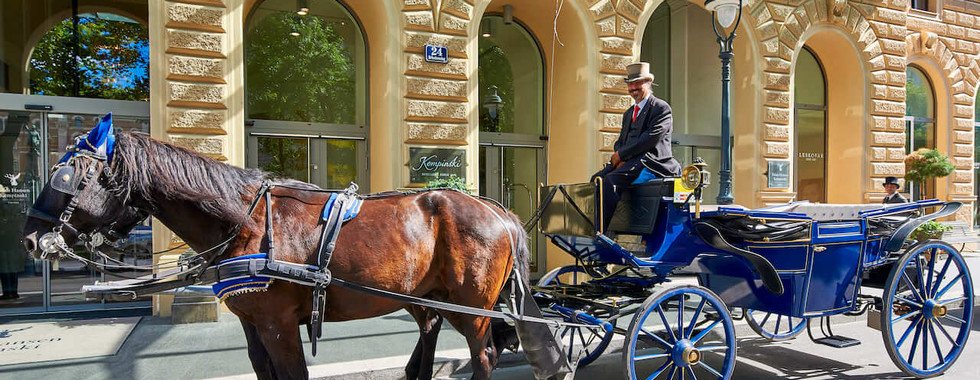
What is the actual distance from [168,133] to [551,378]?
5.57 meters

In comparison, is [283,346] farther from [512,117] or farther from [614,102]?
[512,117]

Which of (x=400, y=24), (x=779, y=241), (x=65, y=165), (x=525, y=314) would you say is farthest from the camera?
(x=400, y=24)

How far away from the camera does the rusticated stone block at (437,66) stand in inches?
318

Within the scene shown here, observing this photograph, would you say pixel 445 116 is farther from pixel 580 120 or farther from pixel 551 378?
pixel 551 378

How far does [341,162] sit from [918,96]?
595 inches

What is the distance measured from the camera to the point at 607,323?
13.3 ft

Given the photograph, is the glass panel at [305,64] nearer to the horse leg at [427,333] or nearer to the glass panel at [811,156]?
the horse leg at [427,333]

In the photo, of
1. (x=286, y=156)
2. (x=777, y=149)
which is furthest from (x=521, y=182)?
(x=777, y=149)

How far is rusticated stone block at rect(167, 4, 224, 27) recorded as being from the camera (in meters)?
6.82

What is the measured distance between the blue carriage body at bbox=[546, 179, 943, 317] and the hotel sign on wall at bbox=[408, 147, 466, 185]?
3.64 metres

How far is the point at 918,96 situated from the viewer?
1505cm

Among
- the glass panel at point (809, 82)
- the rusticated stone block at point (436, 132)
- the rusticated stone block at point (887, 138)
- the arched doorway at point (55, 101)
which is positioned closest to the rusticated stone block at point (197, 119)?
the arched doorway at point (55, 101)

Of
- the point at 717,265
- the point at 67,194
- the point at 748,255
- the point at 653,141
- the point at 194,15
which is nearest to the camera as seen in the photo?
the point at 67,194

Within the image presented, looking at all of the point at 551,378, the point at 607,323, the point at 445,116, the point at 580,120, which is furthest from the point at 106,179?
the point at 580,120
